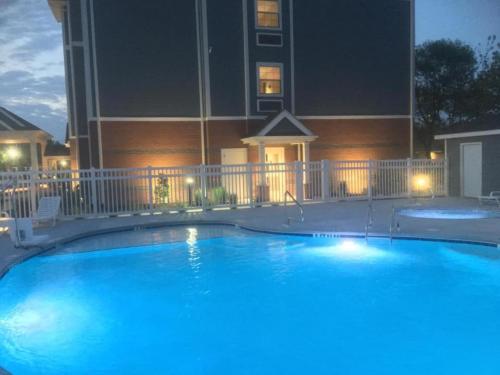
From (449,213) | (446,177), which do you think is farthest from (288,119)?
(449,213)

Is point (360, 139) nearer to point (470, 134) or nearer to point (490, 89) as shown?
point (470, 134)

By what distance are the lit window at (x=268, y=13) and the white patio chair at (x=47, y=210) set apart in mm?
11707

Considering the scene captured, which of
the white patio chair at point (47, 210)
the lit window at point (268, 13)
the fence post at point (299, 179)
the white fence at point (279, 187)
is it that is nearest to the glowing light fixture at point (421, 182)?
the white fence at point (279, 187)

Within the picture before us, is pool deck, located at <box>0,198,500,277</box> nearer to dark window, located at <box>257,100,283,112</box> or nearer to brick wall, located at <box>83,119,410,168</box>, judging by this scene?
brick wall, located at <box>83,119,410,168</box>

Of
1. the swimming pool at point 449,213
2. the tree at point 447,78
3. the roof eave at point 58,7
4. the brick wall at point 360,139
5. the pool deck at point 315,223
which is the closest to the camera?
the pool deck at point 315,223

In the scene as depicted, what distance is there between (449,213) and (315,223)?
145 inches

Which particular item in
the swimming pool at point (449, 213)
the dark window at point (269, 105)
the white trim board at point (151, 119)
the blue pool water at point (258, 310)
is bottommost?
the blue pool water at point (258, 310)

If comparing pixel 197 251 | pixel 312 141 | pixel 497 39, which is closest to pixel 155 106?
pixel 312 141

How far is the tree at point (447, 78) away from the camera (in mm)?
38625

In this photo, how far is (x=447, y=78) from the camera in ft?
127

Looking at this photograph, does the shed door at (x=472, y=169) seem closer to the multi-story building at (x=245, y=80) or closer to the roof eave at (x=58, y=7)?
the multi-story building at (x=245, y=80)

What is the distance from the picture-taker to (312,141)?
69.9 feet

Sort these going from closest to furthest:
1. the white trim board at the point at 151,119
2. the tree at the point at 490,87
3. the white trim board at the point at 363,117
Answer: the white trim board at the point at 151,119 < the white trim board at the point at 363,117 < the tree at the point at 490,87

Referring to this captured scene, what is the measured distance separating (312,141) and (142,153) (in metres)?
7.33
